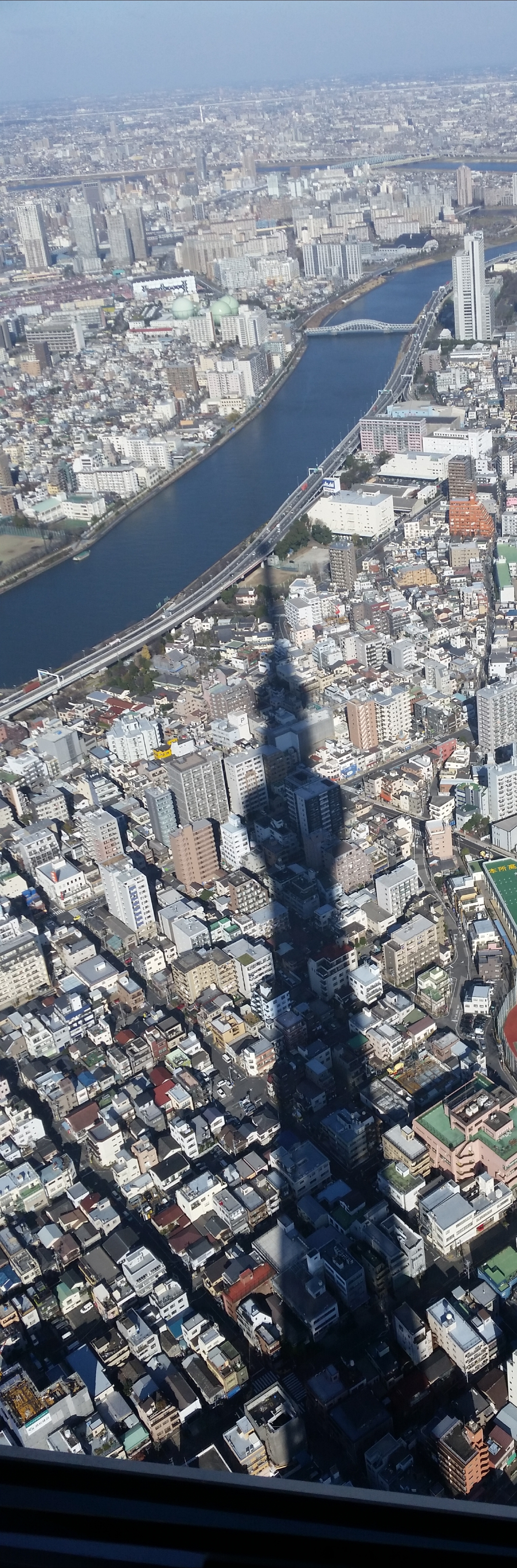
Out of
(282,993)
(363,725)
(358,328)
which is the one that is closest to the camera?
(282,993)

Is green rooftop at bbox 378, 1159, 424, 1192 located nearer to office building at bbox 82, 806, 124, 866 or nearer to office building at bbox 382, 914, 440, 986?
office building at bbox 382, 914, 440, 986

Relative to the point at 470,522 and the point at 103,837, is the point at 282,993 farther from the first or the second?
the point at 470,522

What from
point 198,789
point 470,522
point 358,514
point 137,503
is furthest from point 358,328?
point 198,789

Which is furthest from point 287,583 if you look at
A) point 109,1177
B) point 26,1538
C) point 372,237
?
point 372,237

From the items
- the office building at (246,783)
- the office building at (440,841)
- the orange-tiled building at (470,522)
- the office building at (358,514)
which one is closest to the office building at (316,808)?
the office building at (246,783)

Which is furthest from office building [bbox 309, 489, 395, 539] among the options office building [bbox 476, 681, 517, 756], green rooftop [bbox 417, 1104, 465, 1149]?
green rooftop [bbox 417, 1104, 465, 1149]

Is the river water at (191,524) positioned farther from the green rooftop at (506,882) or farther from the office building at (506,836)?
the green rooftop at (506,882)

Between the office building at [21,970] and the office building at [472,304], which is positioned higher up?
the office building at [472,304]
